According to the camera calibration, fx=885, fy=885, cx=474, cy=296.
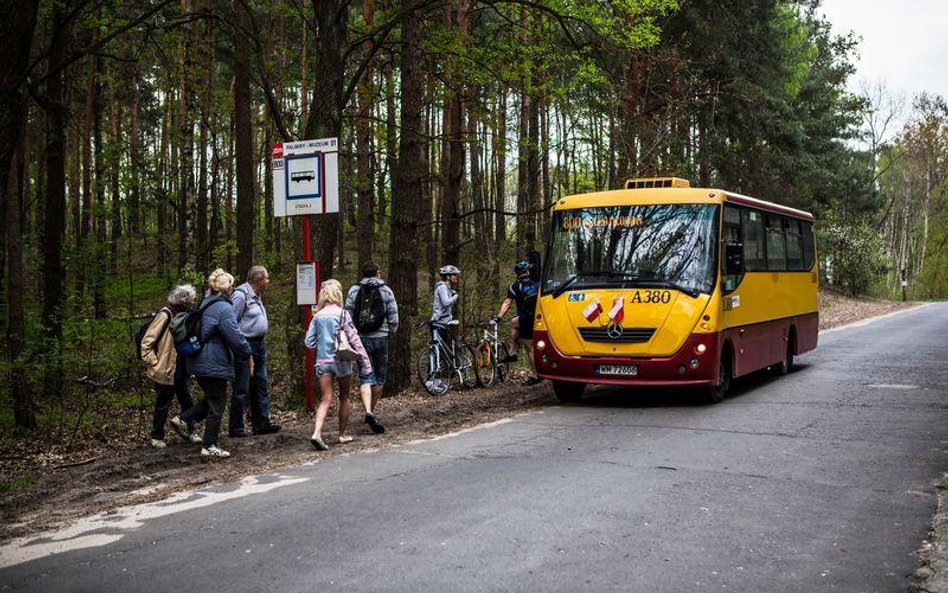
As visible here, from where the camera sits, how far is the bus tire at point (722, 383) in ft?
41.9

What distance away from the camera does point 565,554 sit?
550 cm

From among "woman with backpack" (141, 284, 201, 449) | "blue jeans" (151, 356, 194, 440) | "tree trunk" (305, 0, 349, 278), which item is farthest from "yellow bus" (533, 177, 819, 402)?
"woman with backpack" (141, 284, 201, 449)

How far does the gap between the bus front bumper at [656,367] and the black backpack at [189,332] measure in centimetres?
544

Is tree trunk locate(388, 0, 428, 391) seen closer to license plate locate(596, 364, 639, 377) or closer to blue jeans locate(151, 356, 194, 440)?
license plate locate(596, 364, 639, 377)

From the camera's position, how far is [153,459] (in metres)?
8.88

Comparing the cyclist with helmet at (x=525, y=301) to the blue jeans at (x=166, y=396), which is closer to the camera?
the blue jeans at (x=166, y=396)

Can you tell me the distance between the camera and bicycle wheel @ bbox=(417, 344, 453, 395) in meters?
14.3

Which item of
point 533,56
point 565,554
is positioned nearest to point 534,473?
point 565,554

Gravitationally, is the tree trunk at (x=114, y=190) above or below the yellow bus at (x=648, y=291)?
above

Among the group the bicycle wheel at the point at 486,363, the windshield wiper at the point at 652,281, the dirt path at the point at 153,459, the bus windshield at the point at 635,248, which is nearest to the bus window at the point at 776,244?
the bus windshield at the point at 635,248

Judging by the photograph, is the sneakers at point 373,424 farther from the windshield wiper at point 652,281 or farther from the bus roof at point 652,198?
the bus roof at point 652,198

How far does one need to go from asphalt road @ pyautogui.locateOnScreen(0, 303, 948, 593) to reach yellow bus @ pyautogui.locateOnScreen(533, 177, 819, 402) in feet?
5.78

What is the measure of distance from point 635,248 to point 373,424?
4899 millimetres

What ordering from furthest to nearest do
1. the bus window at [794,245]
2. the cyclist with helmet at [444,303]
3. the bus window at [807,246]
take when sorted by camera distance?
the bus window at [807,246], the bus window at [794,245], the cyclist with helmet at [444,303]
